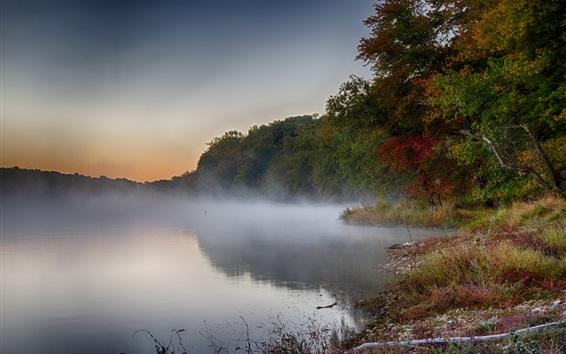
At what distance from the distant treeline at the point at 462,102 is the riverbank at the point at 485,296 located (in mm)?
6963

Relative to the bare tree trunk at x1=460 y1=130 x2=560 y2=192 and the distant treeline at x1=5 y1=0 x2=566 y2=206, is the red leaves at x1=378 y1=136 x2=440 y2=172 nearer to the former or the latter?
the distant treeline at x1=5 y1=0 x2=566 y2=206

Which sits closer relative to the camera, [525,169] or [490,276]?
[490,276]

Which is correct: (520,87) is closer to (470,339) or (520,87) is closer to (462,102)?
(462,102)

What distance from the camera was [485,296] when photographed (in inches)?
396

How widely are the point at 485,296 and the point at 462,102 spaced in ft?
45.8

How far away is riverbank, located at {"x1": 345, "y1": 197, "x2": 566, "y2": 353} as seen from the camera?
292 inches

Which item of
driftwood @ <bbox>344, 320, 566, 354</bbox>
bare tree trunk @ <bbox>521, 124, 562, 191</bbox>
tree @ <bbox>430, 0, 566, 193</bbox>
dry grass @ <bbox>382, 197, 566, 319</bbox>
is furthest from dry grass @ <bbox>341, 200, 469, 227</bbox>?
driftwood @ <bbox>344, 320, 566, 354</bbox>

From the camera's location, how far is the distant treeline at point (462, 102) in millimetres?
20750

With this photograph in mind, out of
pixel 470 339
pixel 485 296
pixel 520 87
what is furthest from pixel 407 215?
pixel 470 339

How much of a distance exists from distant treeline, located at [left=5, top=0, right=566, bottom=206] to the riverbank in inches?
274

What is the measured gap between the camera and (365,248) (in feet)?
82.1

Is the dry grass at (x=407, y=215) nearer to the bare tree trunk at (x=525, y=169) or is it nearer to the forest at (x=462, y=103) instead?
the forest at (x=462, y=103)

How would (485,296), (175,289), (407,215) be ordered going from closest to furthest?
1. (485,296)
2. (175,289)
3. (407,215)

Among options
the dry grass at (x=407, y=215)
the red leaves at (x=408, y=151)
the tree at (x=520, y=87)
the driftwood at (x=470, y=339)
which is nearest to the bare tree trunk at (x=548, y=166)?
the tree at (x=520, y=87)
